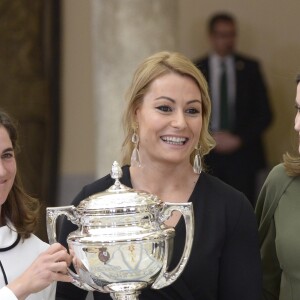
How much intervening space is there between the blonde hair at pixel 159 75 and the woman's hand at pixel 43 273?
0.63 metres

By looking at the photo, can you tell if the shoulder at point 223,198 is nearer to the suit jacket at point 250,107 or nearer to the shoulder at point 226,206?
the shoulder at point 226,206

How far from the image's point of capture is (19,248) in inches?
170

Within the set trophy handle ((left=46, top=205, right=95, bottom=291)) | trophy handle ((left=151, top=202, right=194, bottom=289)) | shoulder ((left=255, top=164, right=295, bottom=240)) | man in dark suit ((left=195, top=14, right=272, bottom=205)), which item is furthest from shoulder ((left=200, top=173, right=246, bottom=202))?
man in dark suit ((left=195, top=14, right=272, bottom=205))

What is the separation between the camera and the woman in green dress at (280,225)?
4480mm

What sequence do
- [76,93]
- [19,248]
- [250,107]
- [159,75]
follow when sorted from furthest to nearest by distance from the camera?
[76,93] → [250,107] → [159,75] → [19,248]

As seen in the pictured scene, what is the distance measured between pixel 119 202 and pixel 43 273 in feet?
0.88

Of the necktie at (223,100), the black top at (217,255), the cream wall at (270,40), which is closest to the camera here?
the black top at (217,255)

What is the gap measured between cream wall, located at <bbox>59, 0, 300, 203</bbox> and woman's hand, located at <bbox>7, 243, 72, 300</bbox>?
14.7 ft

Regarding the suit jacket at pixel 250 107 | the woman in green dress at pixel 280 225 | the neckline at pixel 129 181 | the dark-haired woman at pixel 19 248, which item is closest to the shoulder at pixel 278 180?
the woman in green dress at pixel 280 225

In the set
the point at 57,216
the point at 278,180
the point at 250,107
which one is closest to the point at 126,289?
the point at 57,216

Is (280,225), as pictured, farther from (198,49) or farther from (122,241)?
(198,49)

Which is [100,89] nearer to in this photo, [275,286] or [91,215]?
[275,286]

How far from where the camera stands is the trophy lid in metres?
4.02

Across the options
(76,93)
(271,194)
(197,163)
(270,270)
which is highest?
(197,163)
